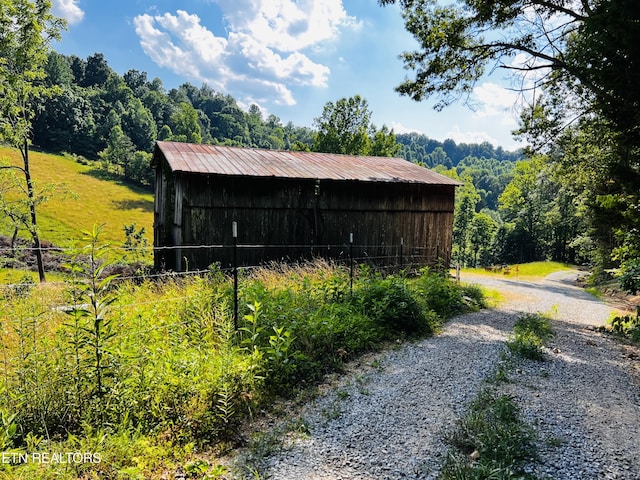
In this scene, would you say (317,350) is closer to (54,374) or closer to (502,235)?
(54,374)

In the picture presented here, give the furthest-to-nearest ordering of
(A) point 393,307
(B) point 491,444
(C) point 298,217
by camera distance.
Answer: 1. (C) point 298,217
2. (A) point 393,307
3. (B) point 491,444

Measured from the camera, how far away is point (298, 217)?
501 inches

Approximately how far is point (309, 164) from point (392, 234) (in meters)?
4.27

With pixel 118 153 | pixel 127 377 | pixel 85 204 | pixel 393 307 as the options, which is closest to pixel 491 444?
pixel 127 377

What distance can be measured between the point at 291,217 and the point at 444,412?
9.15 meters

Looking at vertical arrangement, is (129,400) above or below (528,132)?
below

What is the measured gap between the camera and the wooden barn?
11.3 meters

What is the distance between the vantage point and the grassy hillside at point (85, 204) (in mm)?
36875

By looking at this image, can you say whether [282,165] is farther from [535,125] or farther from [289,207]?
[535,125]

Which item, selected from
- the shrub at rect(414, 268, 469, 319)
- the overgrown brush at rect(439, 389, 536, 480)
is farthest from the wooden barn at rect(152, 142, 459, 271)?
the overgrown brush at rect(439, 389, 536, 480)

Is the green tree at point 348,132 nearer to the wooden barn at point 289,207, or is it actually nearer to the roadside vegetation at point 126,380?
the wooden barn at point 289,207

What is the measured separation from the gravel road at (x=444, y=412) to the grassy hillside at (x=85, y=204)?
31.0 metres

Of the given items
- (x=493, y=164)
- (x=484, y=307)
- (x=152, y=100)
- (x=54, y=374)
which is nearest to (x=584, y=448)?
(x=54, y=374)

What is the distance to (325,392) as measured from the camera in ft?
15.2
